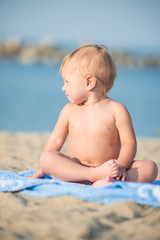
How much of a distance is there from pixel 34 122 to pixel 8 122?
1.94ft

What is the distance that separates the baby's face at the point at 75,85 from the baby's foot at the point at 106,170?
580mm

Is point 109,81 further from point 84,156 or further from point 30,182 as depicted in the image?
point 30,182

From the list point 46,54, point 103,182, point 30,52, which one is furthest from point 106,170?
point 46,54

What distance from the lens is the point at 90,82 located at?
2340 millimetres

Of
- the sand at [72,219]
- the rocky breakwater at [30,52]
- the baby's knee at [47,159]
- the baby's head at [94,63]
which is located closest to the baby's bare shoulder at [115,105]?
the baby's head at [94,63]

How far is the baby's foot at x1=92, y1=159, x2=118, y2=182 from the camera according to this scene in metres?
2.04

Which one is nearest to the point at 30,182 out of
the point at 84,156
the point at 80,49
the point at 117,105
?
the point at 84,156

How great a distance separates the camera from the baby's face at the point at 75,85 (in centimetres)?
234

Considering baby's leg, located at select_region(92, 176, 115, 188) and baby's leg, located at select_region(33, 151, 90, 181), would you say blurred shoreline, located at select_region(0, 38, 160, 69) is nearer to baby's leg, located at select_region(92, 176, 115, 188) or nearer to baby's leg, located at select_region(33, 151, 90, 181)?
baby's leg, located at select_region(33, 151, 90, 181)

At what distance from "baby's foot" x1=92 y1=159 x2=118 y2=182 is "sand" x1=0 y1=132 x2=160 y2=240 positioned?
8.6 inches

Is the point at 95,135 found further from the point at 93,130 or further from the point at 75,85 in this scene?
the point at 75,85

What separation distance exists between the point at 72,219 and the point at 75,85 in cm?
104

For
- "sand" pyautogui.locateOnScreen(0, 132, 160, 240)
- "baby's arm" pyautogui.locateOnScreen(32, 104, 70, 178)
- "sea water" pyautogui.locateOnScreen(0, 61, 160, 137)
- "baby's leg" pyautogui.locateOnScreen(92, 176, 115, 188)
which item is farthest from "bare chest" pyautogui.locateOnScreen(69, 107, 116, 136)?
"sea water" pyautogui.locateOnScreen(0, 61, 160, 137)

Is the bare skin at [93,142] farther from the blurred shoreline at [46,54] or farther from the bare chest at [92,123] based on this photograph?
the blurred shoreline at [46,54]
